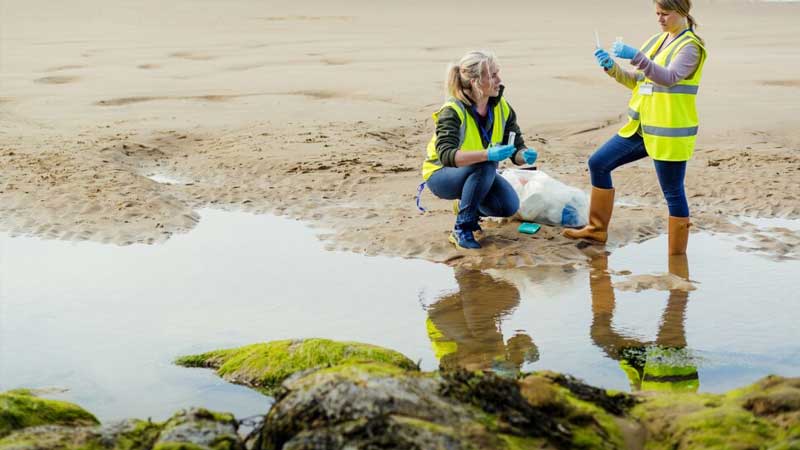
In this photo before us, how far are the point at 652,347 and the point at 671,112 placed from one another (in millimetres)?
2009

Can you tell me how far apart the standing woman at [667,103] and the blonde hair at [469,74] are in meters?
0.81

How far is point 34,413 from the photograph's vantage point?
14.9 ft

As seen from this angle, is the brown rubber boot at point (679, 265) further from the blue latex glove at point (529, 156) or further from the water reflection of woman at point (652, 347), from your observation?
the blue latex glove at point (529, 156)

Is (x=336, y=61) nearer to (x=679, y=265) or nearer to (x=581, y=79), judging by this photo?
(x=581, y=79)

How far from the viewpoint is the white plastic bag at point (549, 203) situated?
868 centimetres

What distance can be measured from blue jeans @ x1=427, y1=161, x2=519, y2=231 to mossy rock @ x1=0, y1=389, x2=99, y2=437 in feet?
13.3

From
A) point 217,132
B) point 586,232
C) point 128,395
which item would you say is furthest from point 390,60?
point 128,395

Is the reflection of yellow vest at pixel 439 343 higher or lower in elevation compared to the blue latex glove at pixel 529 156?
lower

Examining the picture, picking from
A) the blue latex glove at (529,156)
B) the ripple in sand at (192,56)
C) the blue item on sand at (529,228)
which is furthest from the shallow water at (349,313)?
the ripple in sand at (192,56)

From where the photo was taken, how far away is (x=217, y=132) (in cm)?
1288

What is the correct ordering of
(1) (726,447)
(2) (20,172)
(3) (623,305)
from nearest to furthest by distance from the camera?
(1) (726,447), (3) (623,305), (2) (20,172)

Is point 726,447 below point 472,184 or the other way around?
below

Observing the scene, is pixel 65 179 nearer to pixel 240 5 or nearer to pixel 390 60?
pixel 390 60

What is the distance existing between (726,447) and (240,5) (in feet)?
94.9
